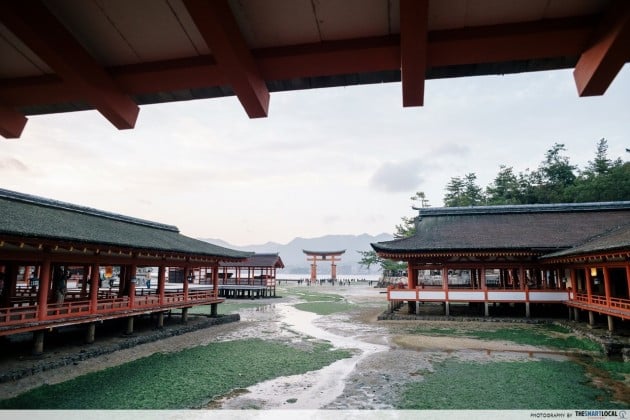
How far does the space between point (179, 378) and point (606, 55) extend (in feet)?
36.8

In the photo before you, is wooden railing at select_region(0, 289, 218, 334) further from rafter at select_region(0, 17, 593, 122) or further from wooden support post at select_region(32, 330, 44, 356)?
rafter at select_region(0, 17, 593, 122)

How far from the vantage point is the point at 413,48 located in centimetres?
205

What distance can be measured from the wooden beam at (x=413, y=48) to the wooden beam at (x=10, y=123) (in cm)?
263

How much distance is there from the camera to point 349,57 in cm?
223

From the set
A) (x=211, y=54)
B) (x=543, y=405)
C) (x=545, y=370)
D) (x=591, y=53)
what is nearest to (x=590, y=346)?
(x=545, y=370)

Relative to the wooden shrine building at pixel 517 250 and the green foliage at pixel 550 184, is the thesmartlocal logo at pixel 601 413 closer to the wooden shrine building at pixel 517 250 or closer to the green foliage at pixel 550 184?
the wooden shrine building at pixel 517 250

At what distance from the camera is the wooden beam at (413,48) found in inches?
70.3

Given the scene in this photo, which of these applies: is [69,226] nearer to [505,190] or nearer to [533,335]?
[533,335]

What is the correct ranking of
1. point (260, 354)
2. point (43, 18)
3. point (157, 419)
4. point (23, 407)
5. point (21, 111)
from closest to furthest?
point (43, 18) → point (21, 111) → point (157, 419) → point (23, 407) → point (260, 354)

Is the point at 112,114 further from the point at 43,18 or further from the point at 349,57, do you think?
the point at 349,57

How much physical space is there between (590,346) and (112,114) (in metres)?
16.9

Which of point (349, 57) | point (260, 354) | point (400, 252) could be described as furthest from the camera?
point (400, 252)

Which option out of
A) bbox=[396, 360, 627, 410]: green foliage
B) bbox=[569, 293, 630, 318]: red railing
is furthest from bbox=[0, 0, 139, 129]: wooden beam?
bbox=[569, 293, 630, 318]: red railing

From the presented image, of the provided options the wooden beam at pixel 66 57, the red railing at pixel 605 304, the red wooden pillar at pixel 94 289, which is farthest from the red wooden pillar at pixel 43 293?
the red railing at pixel 605 304
